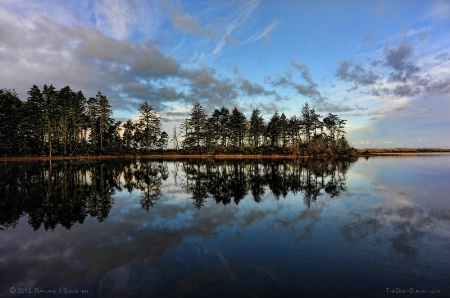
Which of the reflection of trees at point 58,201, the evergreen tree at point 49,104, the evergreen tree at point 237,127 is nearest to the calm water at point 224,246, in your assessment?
the reflection of trees at point 58,201

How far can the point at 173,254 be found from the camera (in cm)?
1038

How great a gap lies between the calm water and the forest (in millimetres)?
64966

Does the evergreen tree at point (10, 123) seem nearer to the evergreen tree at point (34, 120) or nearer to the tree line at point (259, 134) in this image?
the evergreen tree at point (34, 120)

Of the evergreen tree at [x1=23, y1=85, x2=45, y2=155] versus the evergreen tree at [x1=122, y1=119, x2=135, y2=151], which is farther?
the evergreen tree at [x1=122, y1=119, x2=135, y2=151]

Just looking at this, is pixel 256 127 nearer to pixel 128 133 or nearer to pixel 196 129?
pixel 196 129

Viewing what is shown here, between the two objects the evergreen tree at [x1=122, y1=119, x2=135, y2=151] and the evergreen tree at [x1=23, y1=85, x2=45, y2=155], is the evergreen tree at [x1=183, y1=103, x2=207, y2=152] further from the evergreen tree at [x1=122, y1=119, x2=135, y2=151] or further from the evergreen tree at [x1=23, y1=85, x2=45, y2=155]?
the evergreen tree at [x1=23, y1=85, x2=45, y2=155]

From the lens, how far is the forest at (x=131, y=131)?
247 ft

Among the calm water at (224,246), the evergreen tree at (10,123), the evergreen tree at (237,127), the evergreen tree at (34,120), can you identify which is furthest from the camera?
the evergreen tree at (237,127)

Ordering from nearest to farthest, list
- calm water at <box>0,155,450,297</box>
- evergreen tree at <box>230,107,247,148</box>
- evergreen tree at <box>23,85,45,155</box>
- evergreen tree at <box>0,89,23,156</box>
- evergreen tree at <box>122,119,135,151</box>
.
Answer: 1. calm water at <box>0,155,450,297</box>
2. evergreen tree at <box>0,89,23,156</box>
3. evergreen tree at <box>23,85,45,155</box>
4. evergreen tree at <box>122,119,135,151</box>
5. evergreen tree at <box>230,107,247,148</box>

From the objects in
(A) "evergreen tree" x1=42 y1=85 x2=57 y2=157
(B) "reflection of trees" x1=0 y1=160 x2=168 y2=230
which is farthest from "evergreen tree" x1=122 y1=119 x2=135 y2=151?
(B) "reflection of trees" x1=0 y1=160 x2=168 y2=230

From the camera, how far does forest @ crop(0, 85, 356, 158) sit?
247ft

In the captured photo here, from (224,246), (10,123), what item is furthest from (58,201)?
(10,123)

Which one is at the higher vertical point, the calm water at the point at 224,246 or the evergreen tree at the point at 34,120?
the evergreen tree at the point at 34,120

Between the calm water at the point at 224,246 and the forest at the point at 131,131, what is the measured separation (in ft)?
213
